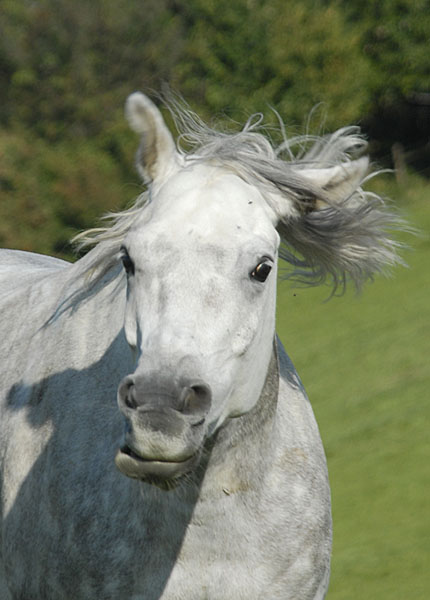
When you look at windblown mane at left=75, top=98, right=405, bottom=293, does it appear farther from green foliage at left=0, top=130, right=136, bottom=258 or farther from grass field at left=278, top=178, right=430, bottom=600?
green foliage at left=0, top=130, right=136, bottom=258

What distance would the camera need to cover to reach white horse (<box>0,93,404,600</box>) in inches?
101

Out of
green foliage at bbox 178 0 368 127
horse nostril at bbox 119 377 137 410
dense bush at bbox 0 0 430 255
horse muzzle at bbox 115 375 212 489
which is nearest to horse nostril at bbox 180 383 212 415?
horse muzzle at bbox 115 375 212 489

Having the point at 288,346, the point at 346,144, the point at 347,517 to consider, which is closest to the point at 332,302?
the point at 288,346

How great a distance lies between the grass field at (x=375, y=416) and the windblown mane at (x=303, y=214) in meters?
0.17

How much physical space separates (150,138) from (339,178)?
0.68 metres

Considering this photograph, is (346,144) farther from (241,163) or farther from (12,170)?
(12,170)

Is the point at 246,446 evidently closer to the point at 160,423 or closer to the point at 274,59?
the point at 160,423

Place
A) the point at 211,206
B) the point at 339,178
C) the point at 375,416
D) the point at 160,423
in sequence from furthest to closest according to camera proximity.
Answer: the point at 375,416 < the point at 339,178 < the point at 211,206 < the point at 160,423

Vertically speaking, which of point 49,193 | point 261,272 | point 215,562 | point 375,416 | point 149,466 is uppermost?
point 261,272

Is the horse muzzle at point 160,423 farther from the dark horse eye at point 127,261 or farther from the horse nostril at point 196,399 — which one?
the dark horse eye at point 127,261

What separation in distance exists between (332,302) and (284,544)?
13034 millimetres

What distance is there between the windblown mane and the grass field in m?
0.17

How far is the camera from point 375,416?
10.3 metres

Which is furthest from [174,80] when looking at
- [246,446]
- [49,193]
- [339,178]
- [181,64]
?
[246,446]
